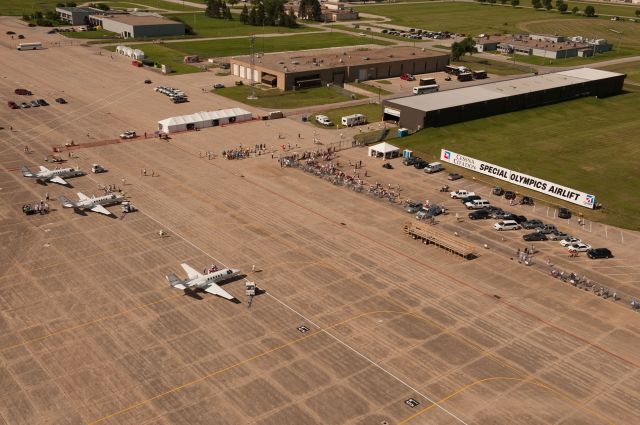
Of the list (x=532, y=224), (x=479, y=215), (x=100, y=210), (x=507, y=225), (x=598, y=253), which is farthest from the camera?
(x=479, y=215)

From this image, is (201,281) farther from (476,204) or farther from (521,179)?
(521,179)

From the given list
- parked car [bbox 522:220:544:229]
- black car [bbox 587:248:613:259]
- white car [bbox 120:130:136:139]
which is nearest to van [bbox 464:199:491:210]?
parked car [bbox 522:220:544:229]

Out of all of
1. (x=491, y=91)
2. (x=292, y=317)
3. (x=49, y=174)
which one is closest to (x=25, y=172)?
(x=49, y=174)

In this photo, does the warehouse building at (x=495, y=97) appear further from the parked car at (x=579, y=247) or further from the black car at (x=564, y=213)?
the parked car at (x=579, y=247)

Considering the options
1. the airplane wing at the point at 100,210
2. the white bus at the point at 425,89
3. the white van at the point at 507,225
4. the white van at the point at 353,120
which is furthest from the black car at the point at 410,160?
the airplane wing at the point at 100,210

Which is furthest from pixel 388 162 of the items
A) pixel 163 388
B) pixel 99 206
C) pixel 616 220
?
pixel 163 388

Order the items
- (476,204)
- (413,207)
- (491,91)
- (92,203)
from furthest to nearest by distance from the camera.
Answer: (491,91), (476,204), (413,207), (92,203)
